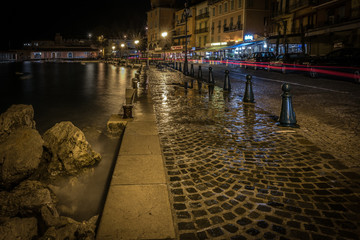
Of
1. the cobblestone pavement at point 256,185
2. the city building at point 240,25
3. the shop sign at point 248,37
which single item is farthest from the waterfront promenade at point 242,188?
the shop sign at point 248,37

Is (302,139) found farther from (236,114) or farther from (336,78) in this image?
(336,78)

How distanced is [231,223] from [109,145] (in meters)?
3.77

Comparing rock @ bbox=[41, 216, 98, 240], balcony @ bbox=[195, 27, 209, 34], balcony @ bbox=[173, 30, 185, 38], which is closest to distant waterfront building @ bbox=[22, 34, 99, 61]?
balcony @ bbox=[173, 30, 185, 38]

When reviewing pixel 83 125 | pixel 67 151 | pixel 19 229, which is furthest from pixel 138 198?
pixel 83 125

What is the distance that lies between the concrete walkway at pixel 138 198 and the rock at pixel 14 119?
194 centimetres

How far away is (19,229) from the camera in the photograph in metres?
2.78

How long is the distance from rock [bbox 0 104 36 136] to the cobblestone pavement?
8.30 feet

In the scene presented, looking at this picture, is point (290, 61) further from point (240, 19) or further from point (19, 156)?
point (19, 156)

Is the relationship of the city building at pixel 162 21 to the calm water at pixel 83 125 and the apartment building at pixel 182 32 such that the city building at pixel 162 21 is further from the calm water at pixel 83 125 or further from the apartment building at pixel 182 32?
the calm water at pixel 83 125

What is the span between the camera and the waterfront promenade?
2.67 m

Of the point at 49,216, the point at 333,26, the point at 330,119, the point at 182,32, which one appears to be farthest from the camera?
the point at 182,32

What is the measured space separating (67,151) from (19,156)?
0.84m

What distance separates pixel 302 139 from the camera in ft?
18.4

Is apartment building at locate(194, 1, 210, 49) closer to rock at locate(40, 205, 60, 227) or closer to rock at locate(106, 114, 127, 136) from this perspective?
rock at locate(106, 114, 127, 136)
